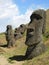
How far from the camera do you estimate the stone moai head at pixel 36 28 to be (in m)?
18.0

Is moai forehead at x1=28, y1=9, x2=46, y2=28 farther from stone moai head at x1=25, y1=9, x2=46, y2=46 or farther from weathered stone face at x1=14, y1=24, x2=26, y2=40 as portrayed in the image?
weathered stone face at x1=14, y1=24, x2=26, y2=40

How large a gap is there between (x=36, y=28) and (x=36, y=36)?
2.13 feet

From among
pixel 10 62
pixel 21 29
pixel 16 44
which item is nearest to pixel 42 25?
pixel 10 62

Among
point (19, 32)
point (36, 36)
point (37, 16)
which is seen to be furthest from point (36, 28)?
point (19, 32)

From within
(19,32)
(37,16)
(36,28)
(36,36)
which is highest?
(37,16)

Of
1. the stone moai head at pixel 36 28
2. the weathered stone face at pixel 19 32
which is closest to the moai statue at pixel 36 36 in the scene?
the stone moai head at pixel 36 28

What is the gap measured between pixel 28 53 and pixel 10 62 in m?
1.94

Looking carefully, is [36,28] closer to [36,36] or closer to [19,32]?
[36,36]

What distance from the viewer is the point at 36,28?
59.4ft

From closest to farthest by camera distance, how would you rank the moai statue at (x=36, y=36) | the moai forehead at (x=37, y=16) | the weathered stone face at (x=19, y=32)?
the moai statue at (x=36, y=36)
the moai forehead at (x=37, y=16)
the weathered stone face at (x=19, y=32)

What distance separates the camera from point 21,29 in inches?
1469

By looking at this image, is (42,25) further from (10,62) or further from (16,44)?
(16,44)

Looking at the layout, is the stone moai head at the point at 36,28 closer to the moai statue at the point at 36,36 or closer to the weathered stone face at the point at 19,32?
the moai statue at the point at 36,36

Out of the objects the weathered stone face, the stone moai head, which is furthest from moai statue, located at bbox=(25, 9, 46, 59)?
the weathered stone face
